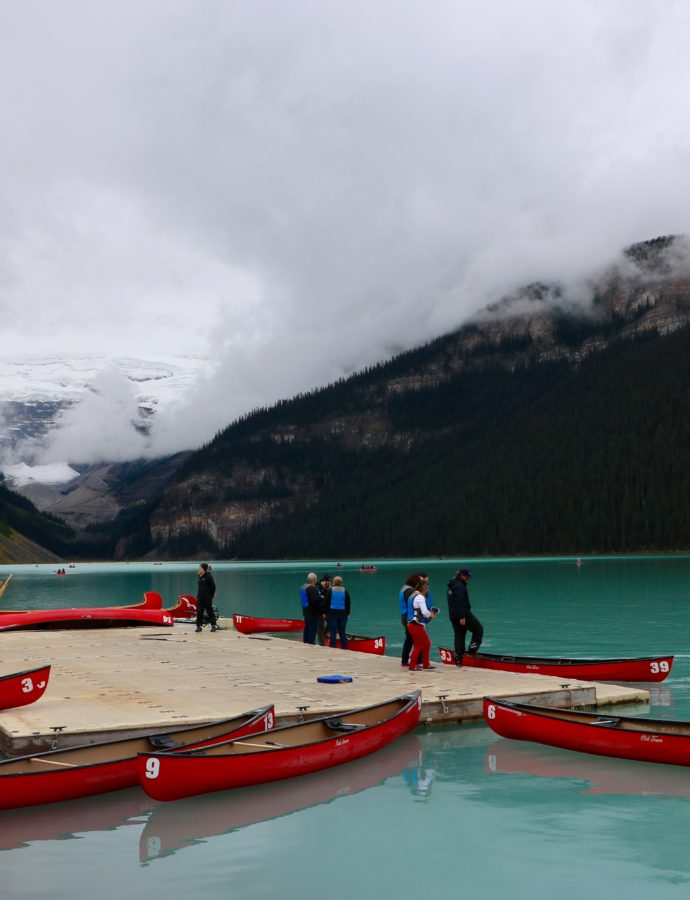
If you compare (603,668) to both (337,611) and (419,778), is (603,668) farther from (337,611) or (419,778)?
(419,778)

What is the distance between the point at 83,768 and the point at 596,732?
934cm

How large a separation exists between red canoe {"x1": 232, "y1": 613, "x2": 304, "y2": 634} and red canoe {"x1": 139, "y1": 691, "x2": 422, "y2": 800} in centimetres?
2898

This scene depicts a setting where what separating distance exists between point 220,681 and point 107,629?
21295mm

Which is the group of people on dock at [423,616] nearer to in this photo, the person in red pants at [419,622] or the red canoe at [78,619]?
the person in red pants at [419,622]

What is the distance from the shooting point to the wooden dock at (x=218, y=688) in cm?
1788

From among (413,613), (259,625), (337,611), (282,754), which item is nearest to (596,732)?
(282,754)

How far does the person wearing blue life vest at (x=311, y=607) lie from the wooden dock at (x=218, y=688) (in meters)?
0.95

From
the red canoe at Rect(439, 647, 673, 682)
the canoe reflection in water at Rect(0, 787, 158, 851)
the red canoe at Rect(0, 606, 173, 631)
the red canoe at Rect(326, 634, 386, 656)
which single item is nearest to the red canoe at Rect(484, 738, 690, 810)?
the canoe reflection in water at Rect(0, 787, 158, 851)

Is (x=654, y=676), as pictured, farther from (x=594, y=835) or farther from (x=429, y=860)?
(x=429, y=860)

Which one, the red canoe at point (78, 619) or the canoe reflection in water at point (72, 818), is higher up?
the red canoe at point (78, 619)

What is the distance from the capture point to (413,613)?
2428cm

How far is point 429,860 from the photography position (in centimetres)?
1223

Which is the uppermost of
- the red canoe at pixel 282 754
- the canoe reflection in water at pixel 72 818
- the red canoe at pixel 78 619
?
the red canoe at pixel 78 619

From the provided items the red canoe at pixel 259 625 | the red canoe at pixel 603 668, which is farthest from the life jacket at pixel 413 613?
the red canoe at pixel 259 625
